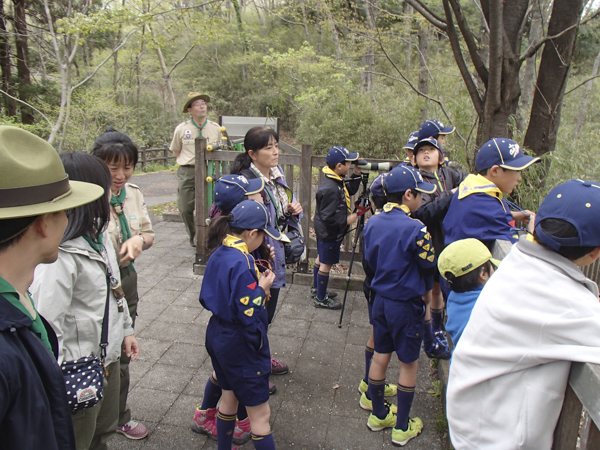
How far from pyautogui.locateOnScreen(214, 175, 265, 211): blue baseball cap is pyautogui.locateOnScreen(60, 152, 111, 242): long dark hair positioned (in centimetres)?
85

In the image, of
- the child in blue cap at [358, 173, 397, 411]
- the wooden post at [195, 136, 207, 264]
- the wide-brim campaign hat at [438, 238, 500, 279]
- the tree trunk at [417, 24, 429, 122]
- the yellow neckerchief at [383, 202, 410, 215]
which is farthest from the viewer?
the tree trunk at [417, 24, 429, 122]

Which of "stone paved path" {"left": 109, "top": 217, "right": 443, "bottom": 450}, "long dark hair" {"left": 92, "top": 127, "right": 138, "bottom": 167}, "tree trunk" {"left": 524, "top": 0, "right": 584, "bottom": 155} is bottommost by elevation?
"stone paved path" {"left": 109, "top": 217, "right": 443, "bottom": 450}

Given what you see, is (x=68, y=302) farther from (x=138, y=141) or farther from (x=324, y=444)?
(x=138, y=141)

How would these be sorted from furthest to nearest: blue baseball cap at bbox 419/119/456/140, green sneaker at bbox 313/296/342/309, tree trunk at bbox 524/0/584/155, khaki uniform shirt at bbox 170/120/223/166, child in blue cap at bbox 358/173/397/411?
khaki uniform shirt at bbox 170/120/223/166
green sneaker at bbox 313/296/342/309
tree trunk at bbox 524/0/584/155
blue baseball cap at bbox 419/119/456/140
child in blue cap at bbox 358/173/397/411

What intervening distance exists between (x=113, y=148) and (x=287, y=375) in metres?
2.27

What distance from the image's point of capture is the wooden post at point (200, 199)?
18.0ft

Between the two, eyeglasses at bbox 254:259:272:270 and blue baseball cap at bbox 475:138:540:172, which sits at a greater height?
blue baseball cap at bbox 475:138:540:172

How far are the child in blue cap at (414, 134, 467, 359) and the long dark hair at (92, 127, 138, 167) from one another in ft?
7.58

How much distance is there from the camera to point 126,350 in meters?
2.51

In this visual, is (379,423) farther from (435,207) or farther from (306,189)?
(306,189)

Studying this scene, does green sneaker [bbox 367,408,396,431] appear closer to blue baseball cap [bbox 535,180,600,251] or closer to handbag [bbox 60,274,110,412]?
handbag [bbox 60,274,110,412]

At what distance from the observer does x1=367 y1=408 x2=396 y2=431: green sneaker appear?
302 cm

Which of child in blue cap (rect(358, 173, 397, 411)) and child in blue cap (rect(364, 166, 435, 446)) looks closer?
child in blue cap (rect(364, 166, 435, 446))

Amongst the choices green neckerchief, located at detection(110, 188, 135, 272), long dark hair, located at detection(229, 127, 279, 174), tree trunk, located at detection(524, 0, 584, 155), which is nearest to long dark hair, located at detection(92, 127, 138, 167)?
green neckerchief, located at detection(110, 188, 135, 272)
